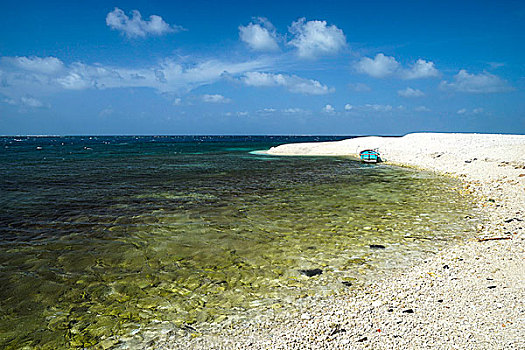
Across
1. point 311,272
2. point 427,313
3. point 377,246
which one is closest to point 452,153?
point 377,246

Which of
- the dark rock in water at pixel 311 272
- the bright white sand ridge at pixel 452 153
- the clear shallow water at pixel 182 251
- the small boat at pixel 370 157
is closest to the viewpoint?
the clear shallow water at pixel 182 251

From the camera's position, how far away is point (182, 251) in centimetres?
1184

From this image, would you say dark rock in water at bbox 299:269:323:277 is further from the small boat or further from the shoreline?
the small boat

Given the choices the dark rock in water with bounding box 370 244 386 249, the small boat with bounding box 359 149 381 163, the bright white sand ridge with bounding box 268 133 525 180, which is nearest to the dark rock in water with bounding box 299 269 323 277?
the dark rock in water with bounding box 370 244 386 249

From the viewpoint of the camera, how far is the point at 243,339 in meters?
6.62

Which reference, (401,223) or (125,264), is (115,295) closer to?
(125,264)

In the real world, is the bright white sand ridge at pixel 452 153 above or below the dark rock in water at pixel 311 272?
above

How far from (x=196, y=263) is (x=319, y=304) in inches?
184

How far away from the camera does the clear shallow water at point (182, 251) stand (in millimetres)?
7793

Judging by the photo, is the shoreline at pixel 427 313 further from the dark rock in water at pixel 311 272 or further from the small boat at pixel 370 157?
the small boat at pixel 370 157

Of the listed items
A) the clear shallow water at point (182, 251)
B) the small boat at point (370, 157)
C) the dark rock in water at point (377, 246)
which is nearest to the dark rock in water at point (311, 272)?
the clear shallow water at point (182, 251)

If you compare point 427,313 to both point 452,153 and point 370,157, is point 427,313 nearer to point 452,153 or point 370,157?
point 452,153

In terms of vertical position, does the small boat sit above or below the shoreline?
above

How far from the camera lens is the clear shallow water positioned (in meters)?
7.79
